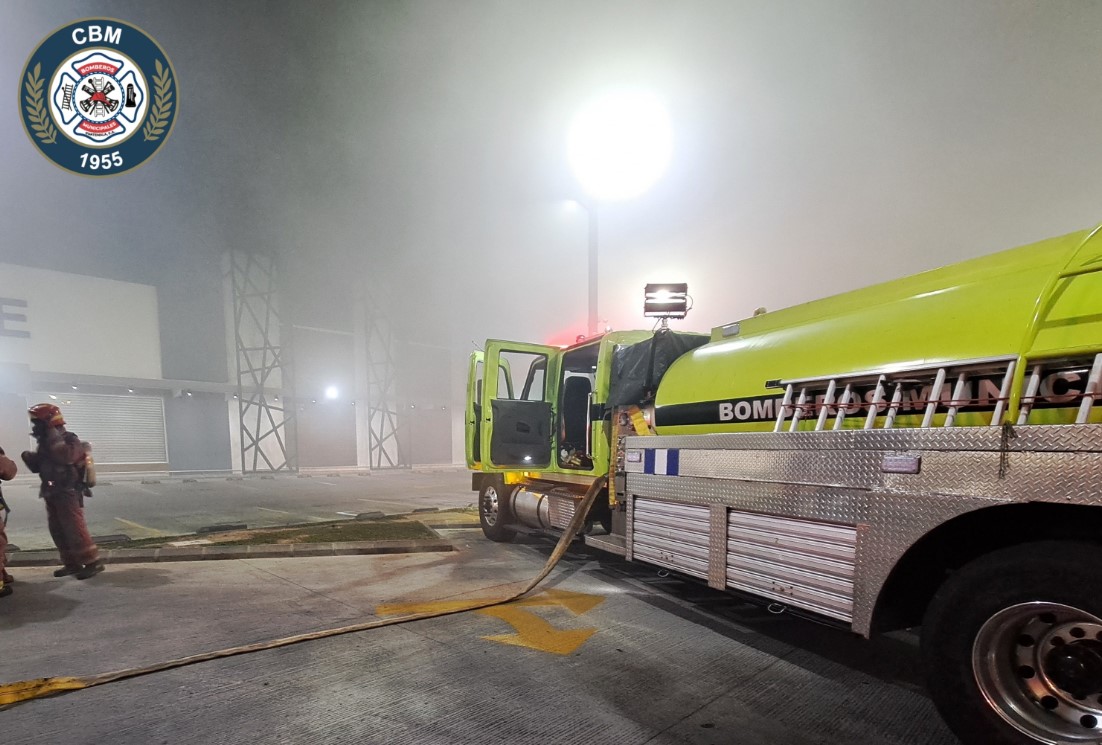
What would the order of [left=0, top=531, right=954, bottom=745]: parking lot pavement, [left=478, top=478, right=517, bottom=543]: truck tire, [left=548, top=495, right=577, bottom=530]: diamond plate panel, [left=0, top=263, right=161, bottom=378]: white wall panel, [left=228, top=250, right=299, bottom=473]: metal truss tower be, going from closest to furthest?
[left=0, top=531, right=954, bottom=745]: parking lot pavement
[left=548, top=495, right=577, bottom=530]: diamond plate panel
[left=478, top=478, right=517, bottom=543]: truck tire
[left=0, top=263, right=161, bottom=378]: white wall panel
[left=228, top=250, right=299, bottom=473]: metal truss tower

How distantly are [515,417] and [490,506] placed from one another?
Result: 5.84 ft

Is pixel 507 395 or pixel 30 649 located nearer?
pixel 30 649

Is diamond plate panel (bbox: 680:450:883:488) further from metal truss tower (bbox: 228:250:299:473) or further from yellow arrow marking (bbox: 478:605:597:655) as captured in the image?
metal truss tower (bbox: 228:250:299:473)

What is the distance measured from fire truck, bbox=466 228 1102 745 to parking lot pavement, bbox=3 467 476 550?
8.27 m

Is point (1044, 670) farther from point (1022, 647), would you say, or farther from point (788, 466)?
point (788, 466)

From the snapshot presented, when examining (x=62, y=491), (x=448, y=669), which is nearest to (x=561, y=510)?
(x=448, y=669)

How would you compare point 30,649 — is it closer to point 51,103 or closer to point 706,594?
point 706,594

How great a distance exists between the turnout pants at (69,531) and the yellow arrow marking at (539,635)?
4738 mm

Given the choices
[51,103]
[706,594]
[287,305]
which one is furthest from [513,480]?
[287,305]

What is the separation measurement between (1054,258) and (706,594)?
3.93 metres

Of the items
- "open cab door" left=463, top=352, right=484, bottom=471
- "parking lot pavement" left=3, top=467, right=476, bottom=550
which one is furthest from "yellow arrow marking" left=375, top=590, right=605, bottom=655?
"parking lot pavement" left=3, top=467, right=476, bottom=550

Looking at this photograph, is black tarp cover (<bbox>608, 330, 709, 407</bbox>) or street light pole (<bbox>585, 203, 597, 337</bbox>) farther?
street light pole (<bbox>585, 203, 597, 337</bbox>)

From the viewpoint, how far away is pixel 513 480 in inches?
294

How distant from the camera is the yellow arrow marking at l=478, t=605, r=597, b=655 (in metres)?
3.50
